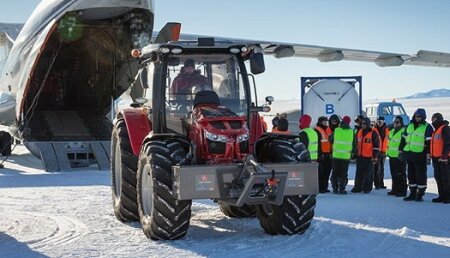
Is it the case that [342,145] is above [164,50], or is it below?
below

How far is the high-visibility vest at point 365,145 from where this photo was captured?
12594 millimetres

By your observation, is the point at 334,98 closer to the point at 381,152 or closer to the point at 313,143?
the point at 381,152

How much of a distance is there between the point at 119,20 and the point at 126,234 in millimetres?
10417

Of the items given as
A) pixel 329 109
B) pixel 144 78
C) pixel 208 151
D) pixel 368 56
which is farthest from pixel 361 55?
pixel 208 151

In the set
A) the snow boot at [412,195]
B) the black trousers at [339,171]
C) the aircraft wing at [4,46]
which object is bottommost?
the snow boot at [412,195]

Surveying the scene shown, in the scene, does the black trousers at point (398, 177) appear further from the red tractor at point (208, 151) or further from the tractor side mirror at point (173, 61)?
the tractor side mirror at point (173, 61)

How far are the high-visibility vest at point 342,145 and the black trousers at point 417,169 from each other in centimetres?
125

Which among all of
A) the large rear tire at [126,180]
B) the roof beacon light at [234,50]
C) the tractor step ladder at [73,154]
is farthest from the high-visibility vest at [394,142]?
the tractor step ladder at [73,154]

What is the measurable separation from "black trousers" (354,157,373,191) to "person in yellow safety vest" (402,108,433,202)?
122cm

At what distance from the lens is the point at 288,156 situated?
7.26 metres

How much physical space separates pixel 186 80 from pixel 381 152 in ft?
23.5

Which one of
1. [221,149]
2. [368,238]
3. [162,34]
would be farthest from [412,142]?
[162,34]

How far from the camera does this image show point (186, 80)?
7730mm

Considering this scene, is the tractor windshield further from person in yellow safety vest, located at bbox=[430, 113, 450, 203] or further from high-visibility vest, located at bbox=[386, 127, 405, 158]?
high-visibility vest, located at bbox=[386, 127, 405, 158]
